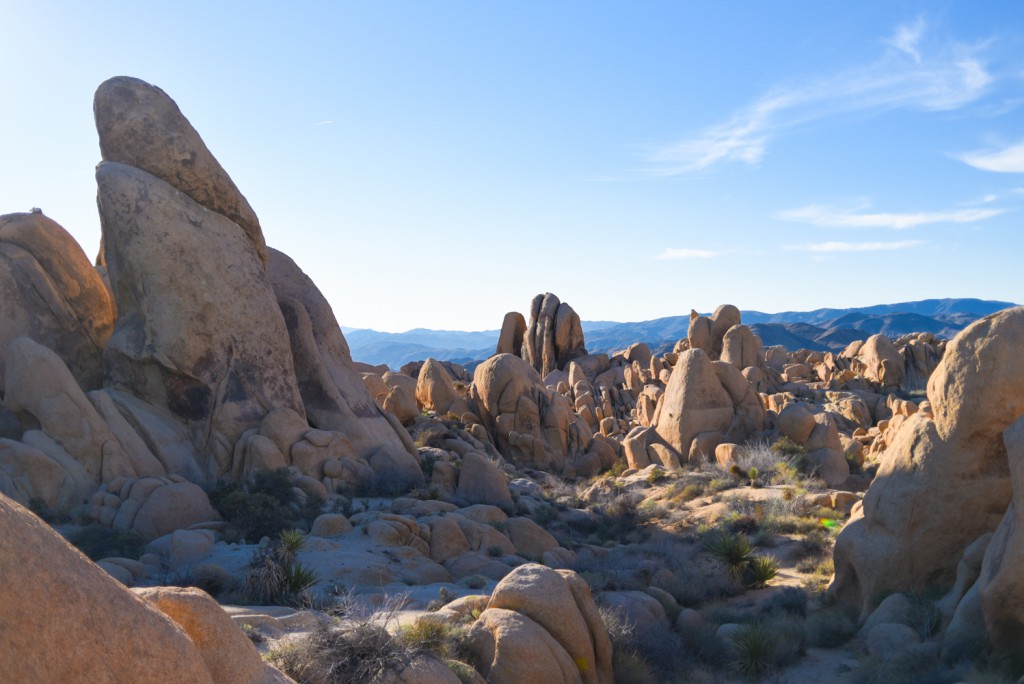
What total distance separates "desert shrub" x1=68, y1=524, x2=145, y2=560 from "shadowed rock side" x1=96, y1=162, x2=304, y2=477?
4.16 m

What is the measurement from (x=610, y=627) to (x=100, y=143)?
16527 millimetres

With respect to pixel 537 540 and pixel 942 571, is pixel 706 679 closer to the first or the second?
pixel 942 571

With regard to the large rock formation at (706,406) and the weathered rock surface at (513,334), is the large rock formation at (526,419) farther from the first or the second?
the weathered rock surface at (513,334)

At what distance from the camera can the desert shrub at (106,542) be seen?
42.1 ft

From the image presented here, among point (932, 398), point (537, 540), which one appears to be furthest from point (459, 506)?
point (932, 398)

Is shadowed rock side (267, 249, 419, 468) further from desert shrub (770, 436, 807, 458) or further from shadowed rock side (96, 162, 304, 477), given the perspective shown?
desert shrub (770, 436, 807, 458)

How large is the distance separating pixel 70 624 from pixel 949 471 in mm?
10707

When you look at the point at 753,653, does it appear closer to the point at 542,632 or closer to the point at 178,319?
the point at 542,632

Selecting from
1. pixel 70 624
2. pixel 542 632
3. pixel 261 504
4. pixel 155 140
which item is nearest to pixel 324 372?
pixel 261 504

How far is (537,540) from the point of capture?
16.9m

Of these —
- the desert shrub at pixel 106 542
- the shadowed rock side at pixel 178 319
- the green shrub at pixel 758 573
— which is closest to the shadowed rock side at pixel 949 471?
the green shrub at pixel 758 573

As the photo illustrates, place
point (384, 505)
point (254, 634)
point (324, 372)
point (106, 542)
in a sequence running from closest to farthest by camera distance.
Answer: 1. point (254, 634)
2. point (106, 542)
3. point (384, 505)
4. point (324, 372)

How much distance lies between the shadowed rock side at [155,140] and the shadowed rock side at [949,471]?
616 inches

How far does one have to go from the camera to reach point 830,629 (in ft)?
38.8
